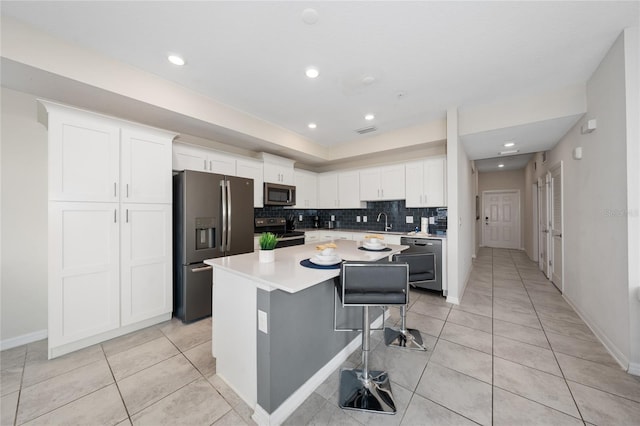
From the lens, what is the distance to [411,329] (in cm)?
248

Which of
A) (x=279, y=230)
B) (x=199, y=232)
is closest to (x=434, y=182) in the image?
(x=279, y=230)

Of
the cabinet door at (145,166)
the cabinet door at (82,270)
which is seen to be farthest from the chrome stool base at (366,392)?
the cabinet door at (145,166)

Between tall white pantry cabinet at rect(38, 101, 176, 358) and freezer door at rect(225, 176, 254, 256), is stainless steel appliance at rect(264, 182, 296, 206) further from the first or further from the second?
tall white pantry cabinet at rect(38, 101, 176, 358)

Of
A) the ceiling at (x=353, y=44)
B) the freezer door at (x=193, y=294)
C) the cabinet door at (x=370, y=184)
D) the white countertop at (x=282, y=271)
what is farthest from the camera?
the cabinet door at (x=370, y=184)

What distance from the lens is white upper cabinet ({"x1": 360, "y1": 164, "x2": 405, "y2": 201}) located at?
429 cm

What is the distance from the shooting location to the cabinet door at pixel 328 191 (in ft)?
17.0

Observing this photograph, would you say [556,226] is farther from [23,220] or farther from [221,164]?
[23,220]

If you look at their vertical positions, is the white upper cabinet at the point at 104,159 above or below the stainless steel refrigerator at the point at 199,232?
above

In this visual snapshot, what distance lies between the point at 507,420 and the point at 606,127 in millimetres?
2697

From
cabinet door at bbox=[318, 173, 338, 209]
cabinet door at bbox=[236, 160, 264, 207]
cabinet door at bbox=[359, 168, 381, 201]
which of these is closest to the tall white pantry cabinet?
cabinet door at bbox=[236, 160, 264, 207]

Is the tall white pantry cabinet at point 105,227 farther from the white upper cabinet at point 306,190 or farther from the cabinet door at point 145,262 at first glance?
the white upper cabinet at point 306,190

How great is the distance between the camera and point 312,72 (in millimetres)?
2367

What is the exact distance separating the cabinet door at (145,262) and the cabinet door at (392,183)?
3570mm

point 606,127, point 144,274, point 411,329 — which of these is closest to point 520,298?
point 411,329
